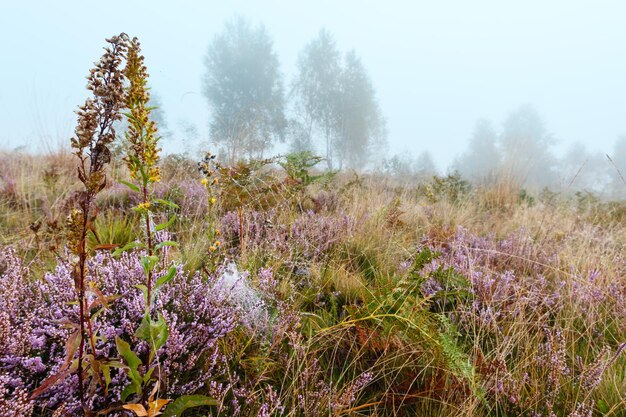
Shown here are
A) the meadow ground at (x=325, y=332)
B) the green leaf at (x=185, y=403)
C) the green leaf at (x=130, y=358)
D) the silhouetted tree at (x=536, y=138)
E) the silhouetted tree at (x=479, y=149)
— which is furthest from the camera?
the silhouetted tree at (x=479, y=149)

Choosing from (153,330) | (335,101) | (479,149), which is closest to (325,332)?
(153,330)

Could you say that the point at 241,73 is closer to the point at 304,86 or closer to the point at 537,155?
the point at 304,86

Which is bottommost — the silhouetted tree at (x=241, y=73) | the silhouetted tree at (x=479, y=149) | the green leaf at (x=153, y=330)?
the green leaf at (x=153, y=330)

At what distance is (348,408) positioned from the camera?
1559mm

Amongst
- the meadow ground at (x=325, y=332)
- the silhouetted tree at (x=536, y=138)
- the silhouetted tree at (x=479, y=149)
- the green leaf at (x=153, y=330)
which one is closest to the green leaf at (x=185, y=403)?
the meadow ground at (x=325, y=332)

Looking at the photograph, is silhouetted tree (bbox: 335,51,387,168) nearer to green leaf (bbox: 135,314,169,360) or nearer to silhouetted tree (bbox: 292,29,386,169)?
silhouetted tree (bbox: 292,29,386,169)

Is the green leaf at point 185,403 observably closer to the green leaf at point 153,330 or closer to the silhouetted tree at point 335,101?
the green leaf at point 153,330

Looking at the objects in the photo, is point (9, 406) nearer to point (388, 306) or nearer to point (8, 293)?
point (8, 293)

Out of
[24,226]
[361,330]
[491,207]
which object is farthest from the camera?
[491,207]

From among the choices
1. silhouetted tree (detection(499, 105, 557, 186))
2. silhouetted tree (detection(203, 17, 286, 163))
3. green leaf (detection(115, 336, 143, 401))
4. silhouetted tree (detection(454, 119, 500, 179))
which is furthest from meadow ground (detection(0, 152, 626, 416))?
silhouetted tree (detection(454, 119, 500, 179))

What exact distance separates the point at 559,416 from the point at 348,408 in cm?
93

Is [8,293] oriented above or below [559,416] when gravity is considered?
above

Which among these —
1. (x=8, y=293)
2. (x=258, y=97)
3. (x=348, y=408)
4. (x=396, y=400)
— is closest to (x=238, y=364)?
(x=348, y=408)

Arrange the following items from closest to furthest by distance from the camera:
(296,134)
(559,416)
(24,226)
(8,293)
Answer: (8,293)
(559,416)
(24,226)
(296,134)
